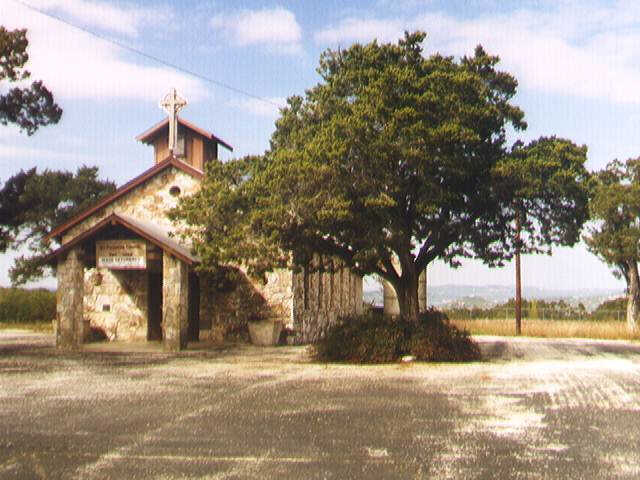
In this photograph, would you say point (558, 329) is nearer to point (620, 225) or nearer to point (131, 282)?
point (620, 225)

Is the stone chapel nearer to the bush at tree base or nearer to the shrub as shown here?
the bush at tree base

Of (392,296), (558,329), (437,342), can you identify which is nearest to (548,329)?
(558,329)

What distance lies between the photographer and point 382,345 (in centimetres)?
1764

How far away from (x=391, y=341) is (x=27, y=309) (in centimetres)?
2601

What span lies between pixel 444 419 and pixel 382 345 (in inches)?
307

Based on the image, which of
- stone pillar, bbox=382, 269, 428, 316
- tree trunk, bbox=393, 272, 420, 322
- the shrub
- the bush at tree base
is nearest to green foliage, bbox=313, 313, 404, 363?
the bush at tree base

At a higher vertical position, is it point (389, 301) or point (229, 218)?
point (229, 218)

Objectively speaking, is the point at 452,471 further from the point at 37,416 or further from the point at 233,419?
the point at 37,416

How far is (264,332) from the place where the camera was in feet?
73.4

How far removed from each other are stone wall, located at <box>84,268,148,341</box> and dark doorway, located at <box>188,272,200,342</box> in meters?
1.44

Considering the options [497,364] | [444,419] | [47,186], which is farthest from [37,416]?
[47,186]

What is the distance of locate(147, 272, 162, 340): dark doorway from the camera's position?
23.9 metres

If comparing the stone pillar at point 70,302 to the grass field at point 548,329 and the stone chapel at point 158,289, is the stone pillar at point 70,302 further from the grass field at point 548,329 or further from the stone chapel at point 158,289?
the grass field at point 548,329

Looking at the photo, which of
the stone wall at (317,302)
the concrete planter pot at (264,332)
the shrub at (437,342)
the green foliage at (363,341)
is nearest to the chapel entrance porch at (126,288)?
the concrete planter pot at (264,332)
